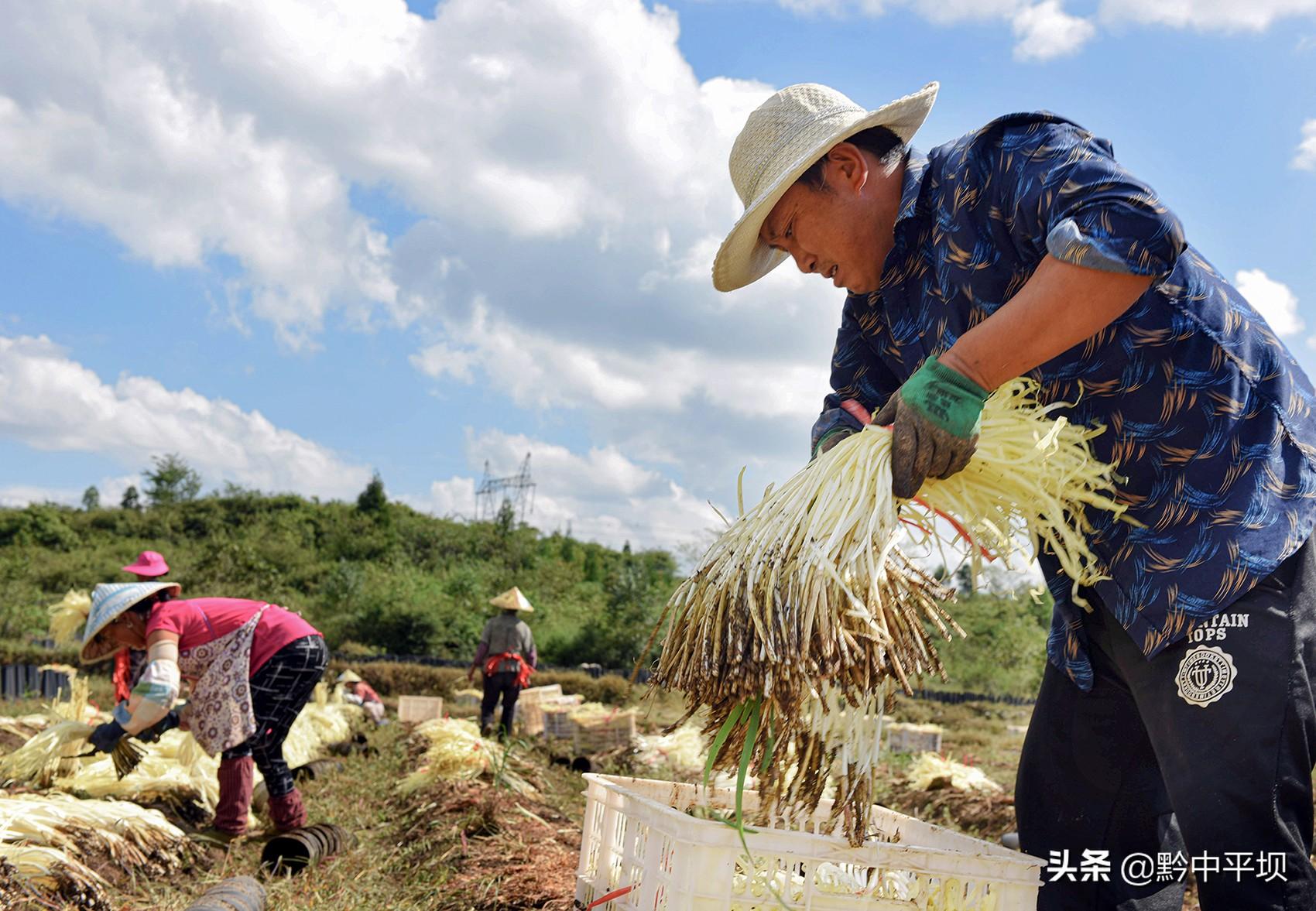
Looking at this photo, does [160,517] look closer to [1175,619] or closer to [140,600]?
[140,600]

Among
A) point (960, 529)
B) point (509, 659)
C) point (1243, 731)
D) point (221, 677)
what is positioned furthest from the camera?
point (509, 659)

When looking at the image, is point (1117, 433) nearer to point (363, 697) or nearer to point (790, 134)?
point (790, 134)

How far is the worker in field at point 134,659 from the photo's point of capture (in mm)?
4629

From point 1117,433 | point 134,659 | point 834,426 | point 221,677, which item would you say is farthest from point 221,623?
point 1117,433

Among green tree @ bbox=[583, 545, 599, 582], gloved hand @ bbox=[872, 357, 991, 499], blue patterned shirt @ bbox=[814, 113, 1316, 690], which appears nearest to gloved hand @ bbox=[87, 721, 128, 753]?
gloved hand @ bbox=[872, 357, 991, 499]

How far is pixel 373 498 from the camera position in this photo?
120ft

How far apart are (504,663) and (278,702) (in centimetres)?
495

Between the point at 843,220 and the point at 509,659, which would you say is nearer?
the point at 843,220

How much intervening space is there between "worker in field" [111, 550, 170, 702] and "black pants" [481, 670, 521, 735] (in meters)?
4.69

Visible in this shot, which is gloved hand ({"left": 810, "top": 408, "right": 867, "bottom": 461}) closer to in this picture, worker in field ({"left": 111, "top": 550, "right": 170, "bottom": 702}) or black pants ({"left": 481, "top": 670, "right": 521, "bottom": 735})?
worker in field ({"left": 111, "top": 550, "right": 170, "bottom": 702})

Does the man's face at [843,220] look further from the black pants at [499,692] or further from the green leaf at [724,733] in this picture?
the black pants at [499,692]

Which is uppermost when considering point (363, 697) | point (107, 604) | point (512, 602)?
point (512, 602)

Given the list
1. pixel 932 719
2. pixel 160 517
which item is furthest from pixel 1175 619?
pixel 160 517

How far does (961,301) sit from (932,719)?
14.6 meters
